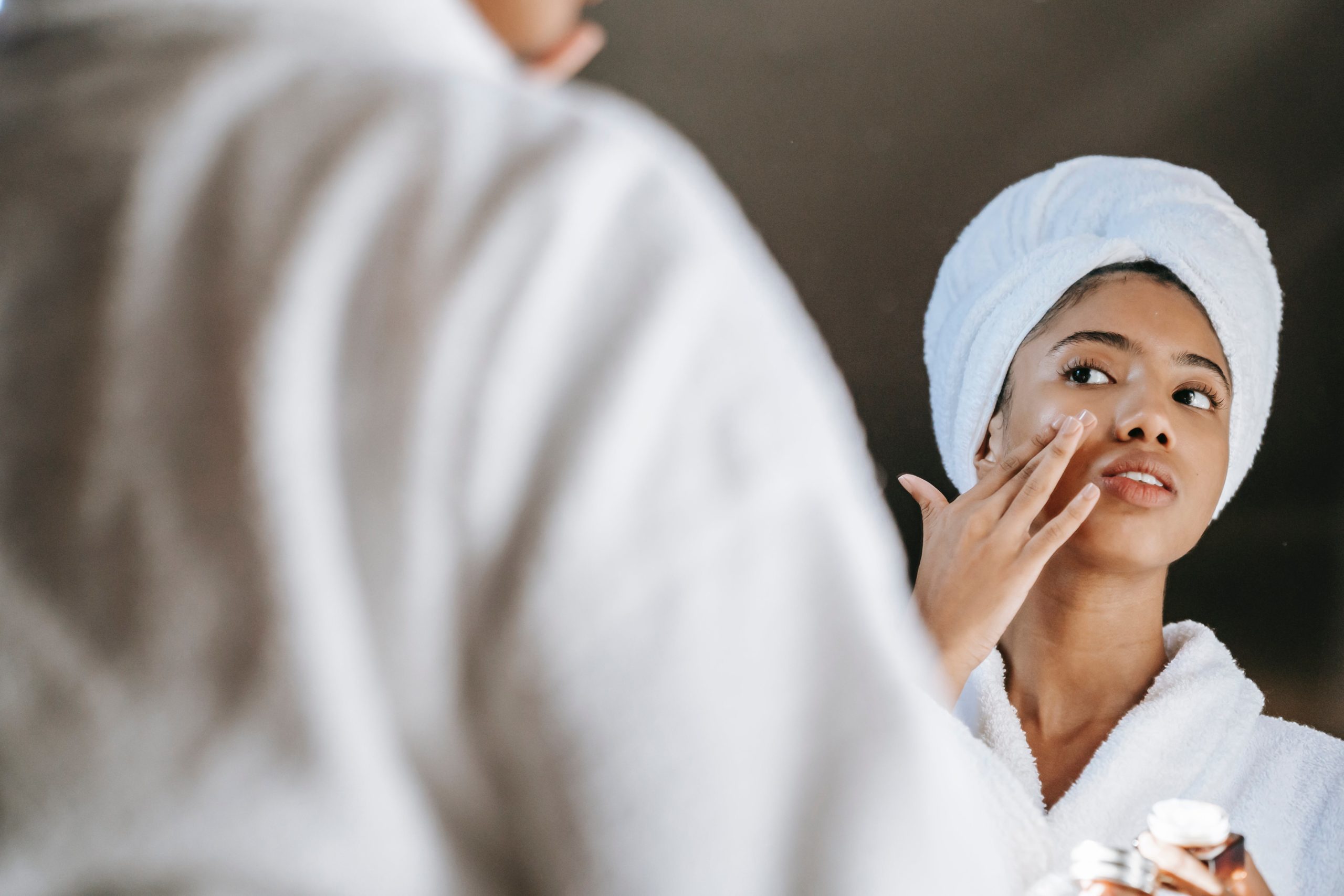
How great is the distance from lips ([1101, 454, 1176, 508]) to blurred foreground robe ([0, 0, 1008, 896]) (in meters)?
0.55

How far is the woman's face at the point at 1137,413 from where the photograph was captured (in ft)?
2.25

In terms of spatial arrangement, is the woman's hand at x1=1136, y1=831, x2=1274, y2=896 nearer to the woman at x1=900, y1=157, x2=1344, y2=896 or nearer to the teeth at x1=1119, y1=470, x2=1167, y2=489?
the woman at x1=900, y1=157, x2=1344, y2=896

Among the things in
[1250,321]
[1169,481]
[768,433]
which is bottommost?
[1169,481]

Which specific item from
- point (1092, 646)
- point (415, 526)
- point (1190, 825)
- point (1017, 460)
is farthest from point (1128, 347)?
point (415, 526)

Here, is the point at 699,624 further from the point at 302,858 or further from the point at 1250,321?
the point at 1250,321

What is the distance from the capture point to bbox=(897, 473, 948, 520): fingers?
76 cm

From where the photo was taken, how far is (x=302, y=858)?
0.63ft

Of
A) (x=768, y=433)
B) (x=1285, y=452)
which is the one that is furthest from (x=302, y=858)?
(x=1285, y=452)

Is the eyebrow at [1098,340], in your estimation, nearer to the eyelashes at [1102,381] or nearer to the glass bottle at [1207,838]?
the eyelashes at [1102,381]

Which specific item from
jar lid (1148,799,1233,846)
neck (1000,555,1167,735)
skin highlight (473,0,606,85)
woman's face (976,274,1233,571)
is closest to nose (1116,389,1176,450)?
woman's face (976,274,1233,571)

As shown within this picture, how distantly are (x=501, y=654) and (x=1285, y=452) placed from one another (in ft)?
2.60

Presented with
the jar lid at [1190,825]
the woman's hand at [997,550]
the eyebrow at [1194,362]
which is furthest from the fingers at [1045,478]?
the jar lid at [1190,825]

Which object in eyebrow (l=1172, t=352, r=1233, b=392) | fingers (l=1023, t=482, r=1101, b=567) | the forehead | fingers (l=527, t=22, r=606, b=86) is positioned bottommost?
fingers (l=1023, t=482, r=1101, b=567)

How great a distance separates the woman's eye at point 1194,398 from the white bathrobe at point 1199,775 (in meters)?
0.18
